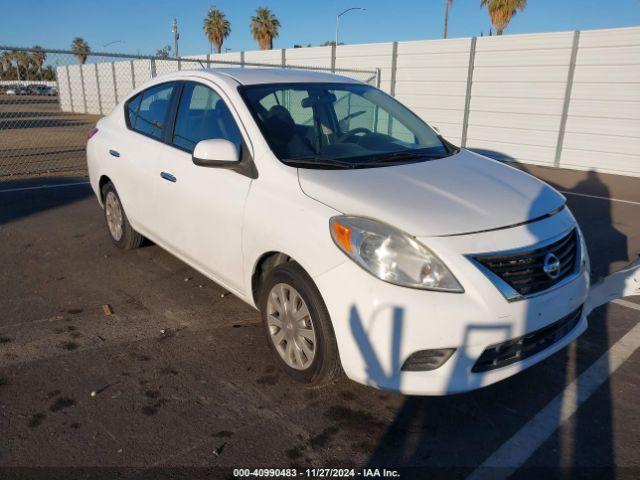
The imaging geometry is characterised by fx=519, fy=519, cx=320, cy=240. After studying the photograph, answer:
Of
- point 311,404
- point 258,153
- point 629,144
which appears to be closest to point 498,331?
point 311,404

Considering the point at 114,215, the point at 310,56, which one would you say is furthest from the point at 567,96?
the point at 114,215

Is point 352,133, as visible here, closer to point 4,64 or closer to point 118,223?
point 118,223

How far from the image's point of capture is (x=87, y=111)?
119ft

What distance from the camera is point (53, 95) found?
70.1 feet

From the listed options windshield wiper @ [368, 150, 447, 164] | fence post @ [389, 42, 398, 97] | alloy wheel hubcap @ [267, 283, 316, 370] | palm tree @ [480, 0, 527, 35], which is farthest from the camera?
palm tree @ [480, 0, 527, 35]

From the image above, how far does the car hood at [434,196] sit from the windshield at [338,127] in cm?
22

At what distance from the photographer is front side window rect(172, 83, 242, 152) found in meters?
3.55

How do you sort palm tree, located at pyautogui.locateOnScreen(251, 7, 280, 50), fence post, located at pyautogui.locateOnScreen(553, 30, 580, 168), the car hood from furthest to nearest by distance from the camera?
palm tree, located at pyautogui.locateOnScreen(251, 7, 280, 50)
fence post, located at pyautogui.locateOnScreen(553, 30, 580, 168)
the car hood

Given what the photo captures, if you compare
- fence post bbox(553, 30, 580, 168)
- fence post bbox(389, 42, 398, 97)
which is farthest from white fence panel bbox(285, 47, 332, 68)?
fence post bbox(553, 30, 580, 168)

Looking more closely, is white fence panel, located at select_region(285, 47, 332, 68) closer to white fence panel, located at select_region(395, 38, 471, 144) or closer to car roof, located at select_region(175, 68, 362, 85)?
white fence panel, located at select_region(395, 38, 471, 144)

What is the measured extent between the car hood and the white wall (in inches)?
369

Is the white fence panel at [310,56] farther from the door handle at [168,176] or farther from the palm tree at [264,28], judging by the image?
the palm tree at [264,28]

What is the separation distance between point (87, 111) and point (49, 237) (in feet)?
112

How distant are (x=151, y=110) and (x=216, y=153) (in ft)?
5.69
